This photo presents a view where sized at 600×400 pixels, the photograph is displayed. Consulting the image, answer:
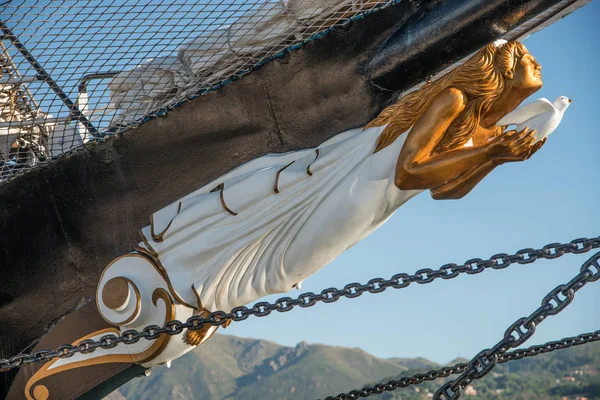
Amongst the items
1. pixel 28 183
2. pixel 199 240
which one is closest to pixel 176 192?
pixel 199 240

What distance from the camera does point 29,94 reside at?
12.6 feet

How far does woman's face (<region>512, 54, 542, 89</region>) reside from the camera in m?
3.13

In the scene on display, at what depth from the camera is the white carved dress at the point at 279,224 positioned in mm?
3154

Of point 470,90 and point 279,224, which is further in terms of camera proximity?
point 279,224

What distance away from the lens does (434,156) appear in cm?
308

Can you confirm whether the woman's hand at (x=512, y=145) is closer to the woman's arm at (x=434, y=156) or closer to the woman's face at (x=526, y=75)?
the woman's arm at (x=434, y=156)

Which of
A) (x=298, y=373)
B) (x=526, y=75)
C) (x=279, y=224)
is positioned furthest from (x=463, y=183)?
(x=298, y=373)

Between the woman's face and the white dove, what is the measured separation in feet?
0.19

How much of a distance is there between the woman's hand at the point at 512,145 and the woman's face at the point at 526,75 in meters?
0.18

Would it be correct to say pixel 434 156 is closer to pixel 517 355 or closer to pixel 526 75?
pixel 526 75

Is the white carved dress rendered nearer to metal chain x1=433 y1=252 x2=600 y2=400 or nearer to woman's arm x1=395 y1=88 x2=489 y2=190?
woman's arm x1=395 y1=88 x2=489 y2=190

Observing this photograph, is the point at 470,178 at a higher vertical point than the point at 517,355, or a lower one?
higher

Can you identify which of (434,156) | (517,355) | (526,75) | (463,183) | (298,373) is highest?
(298,373)

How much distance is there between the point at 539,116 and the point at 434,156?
0.37 metres
